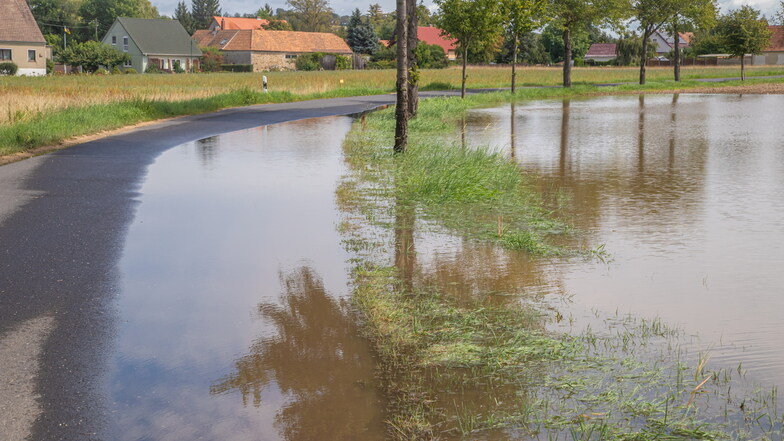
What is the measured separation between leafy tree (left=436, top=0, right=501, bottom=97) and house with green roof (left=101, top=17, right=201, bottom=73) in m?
65.2

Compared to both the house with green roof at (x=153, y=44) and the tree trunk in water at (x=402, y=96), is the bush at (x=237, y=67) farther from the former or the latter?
the tree trunk in water at (x=402, y=96)

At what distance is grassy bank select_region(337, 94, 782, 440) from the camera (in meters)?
4.75

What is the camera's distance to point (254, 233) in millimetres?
10211

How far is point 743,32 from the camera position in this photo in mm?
71062

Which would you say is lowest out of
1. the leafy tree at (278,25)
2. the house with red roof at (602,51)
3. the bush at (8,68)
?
the bush at (8,68)

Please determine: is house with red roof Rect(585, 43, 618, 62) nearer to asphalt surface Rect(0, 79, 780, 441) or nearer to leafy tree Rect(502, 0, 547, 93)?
leafy tree Rect(502, 0, 547, 93)

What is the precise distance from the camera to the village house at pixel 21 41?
77.4m

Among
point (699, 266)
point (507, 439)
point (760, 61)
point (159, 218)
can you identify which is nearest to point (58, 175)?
point (159, 218)

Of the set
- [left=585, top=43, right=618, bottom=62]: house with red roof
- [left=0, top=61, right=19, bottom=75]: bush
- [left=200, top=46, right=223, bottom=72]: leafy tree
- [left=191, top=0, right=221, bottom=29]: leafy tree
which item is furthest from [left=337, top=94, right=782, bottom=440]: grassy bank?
[left=191, top=0, right=221, bottom=29]: leafy tree

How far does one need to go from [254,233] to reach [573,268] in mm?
4045

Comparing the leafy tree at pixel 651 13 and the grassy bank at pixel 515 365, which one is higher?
the leafy tree at pixel 651 13

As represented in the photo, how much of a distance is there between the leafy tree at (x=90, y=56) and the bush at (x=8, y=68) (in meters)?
9.52

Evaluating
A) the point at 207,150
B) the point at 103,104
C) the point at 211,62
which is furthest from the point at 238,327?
the point at 211,62

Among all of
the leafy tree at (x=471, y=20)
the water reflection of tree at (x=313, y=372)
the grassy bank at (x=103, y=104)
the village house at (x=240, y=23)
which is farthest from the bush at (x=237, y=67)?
the water reflection of tree at (x=313, y=372)
